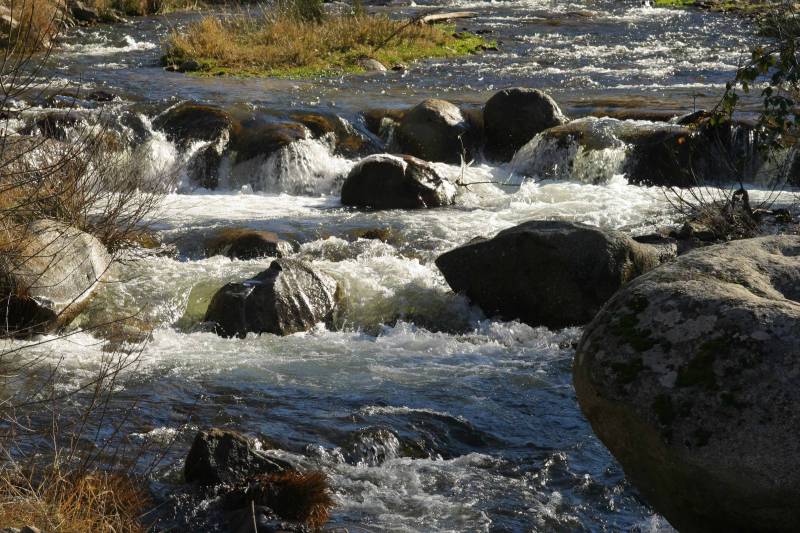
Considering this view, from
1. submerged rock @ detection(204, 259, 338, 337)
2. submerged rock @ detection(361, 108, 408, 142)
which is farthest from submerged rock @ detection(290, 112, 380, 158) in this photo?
submerged rock @ detection(204, 259, 338, 337)

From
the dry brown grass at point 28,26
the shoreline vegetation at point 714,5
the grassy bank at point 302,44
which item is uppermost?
the dry brown grass at point 28,26

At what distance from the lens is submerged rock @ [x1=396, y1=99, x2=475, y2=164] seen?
15.6m

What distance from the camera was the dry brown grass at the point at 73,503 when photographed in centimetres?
421

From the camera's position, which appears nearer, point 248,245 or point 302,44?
point 248,245

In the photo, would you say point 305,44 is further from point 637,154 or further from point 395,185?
point 395,185

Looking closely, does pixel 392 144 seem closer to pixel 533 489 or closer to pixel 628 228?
pixel 628 228

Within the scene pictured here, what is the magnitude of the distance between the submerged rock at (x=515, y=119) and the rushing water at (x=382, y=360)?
33.9 inches

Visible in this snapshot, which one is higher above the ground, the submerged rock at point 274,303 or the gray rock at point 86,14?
the gray rock at point 86,14

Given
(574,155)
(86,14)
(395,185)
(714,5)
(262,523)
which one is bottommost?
(395,185)

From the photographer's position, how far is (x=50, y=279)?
9117 millimetres

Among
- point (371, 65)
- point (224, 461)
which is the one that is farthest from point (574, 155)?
point (224, 461)

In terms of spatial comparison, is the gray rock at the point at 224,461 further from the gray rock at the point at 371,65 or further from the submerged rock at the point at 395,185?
the gray rock at the point at 371,65

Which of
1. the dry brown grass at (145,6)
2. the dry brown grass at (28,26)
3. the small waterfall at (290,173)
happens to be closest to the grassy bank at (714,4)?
the dry brown grass at (145,6)

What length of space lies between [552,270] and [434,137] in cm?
655
